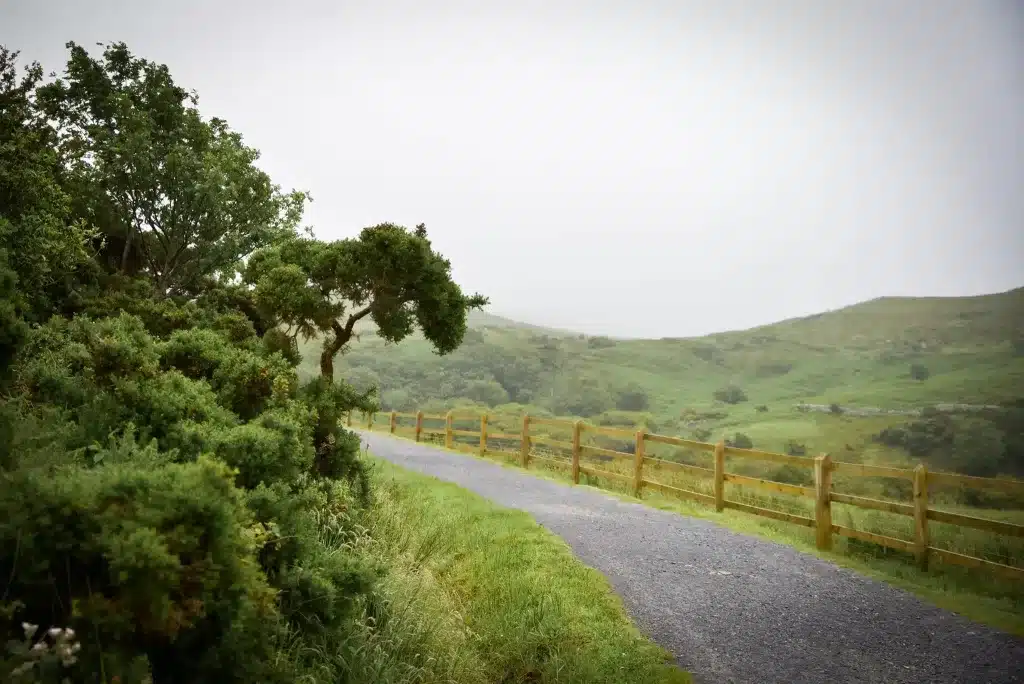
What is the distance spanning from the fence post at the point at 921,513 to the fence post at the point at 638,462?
4.76m

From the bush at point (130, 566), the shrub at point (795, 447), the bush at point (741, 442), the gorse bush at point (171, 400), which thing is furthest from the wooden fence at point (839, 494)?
the shrub at point (795, 447)

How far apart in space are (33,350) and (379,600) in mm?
4235

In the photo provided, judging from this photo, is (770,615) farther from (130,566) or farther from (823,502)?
(130,566)

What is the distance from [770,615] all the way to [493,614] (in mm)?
2598

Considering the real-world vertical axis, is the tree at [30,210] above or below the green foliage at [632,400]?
above

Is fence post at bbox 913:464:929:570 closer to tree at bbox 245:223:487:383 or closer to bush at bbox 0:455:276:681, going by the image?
tree at bbox 245:223:487:383

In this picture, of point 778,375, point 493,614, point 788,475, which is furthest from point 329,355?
point 778,375

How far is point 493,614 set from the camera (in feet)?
16.8

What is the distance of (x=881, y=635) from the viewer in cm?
494

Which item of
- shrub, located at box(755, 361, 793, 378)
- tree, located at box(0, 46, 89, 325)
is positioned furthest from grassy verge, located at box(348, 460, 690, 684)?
shrub, located at box(755, 361, 793, 378)

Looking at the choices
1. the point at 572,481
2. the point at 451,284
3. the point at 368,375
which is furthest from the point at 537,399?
the point at 451,284

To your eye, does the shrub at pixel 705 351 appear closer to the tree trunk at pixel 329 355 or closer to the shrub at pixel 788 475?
the shrub at pixel 788 475

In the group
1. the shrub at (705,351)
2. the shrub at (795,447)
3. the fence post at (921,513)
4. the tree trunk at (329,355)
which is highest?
the shrub at (705,351)

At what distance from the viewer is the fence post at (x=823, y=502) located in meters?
7.93
